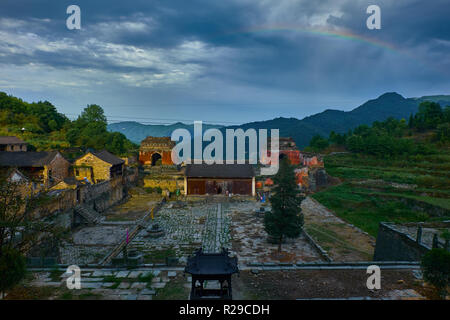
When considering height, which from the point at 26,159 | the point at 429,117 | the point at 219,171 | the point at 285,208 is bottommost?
the point at 285,208

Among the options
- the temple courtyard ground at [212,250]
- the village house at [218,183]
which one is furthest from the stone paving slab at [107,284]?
the village house at [218,183]

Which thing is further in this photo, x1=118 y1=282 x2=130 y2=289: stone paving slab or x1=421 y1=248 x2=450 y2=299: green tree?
x1=118 y1=282 x2=130 y2=289: stone paving slab

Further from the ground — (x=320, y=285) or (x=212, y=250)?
(x=320, y=285)

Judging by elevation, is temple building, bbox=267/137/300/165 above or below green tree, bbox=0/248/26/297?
above

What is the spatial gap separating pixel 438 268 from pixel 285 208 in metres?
8.48

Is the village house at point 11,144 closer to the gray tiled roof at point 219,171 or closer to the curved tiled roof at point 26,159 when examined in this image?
the curved tiled roof at point 26,159

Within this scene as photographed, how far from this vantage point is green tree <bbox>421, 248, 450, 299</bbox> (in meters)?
10.1

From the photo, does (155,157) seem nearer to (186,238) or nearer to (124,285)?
(186,238)

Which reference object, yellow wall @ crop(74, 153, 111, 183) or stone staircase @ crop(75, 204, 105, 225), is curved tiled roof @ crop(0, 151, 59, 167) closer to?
yellow wall @ crop(74, 153, 111, 183)

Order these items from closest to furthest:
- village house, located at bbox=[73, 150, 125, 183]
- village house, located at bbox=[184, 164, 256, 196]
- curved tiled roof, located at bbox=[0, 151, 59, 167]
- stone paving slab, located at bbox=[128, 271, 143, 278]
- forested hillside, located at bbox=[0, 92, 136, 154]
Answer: stone paving slab, located at bbox=[128, 271, 143, 278], curved tiled roof, located at bbox=[0, 151, 59, 167], village house, located at bbox=[73, 150, 125, 183], village house, located at bbox=[184, 164, 256, 196], forested hillside, located at bbox=[0, 92, 136, 154]

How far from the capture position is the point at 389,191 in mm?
34344

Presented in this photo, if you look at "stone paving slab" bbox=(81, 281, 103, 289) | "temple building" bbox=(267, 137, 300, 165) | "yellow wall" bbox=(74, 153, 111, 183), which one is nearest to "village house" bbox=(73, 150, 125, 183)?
"yellow wall" bbox=(74, 153, 111, 183)

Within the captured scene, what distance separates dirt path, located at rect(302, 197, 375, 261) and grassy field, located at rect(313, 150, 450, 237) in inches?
54.8

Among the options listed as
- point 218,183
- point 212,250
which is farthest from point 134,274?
point 218,183
